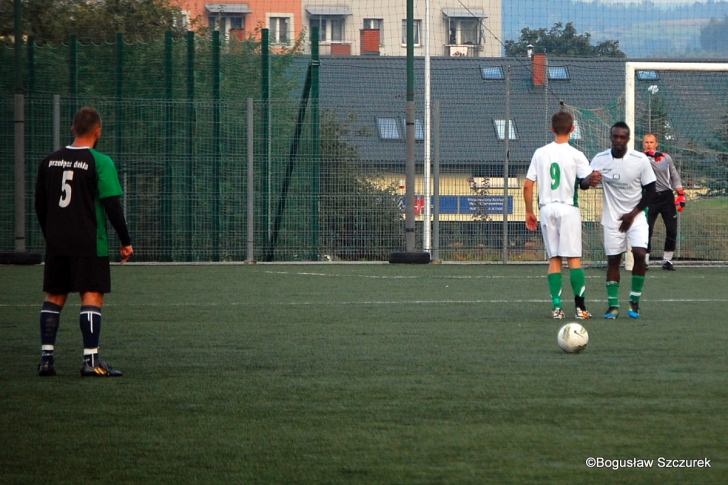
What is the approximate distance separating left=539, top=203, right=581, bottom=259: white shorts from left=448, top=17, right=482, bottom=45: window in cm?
2296

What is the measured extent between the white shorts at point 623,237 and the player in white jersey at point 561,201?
404 millimetres

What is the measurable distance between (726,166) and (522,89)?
4872 millimetres

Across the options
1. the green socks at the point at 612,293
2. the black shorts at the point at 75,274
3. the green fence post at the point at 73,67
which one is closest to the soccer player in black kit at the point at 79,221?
the black shorts at the point at 75,274

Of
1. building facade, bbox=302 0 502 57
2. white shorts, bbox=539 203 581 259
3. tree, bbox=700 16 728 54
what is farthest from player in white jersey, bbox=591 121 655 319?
tree, bbox=700 16 728 54

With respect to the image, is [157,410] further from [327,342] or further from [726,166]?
[726,166]

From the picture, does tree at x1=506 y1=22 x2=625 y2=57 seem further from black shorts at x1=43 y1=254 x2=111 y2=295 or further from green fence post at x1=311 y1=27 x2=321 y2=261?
black shorts at x1=43 y1=254 x2=111 y2=295

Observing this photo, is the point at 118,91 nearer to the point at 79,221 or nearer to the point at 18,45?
the point at 18,45

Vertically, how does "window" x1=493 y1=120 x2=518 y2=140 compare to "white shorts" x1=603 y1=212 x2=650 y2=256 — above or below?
above

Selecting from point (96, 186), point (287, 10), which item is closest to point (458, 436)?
point (96, 186)

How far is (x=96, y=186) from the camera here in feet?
27.5

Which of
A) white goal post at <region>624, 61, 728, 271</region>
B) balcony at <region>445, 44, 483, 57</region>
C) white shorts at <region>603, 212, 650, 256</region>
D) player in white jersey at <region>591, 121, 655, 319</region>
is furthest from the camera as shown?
balcony at <region>445, 44, 483, 57</region>

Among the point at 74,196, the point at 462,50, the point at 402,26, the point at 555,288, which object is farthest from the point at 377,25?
the point at 74,196

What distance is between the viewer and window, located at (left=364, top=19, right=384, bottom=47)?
34312 mm

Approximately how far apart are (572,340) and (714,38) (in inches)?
1044
